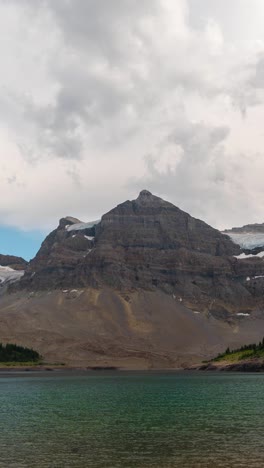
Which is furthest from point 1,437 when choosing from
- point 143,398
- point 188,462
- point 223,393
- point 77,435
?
point 223,393

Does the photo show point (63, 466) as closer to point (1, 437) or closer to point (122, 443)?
point (122, 443)

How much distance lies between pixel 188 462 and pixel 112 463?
18.0ft

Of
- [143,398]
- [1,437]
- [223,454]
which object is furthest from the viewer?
[143,398]

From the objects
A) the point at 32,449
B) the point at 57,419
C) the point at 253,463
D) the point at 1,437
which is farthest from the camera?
the point at 57,419

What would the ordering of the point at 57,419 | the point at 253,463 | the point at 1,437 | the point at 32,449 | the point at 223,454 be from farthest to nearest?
the point at 57,419, the point at 1,437, the point at 32,449, the point at 223,454, the point at 253,463

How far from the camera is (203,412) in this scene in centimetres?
7025

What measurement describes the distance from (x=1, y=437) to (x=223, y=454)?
21.9 metres

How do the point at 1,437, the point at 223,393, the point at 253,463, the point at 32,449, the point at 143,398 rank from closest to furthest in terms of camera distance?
the point at 253,463 < the point at 32,449 < the point at 1,437 < the point at 143,398 < the point at 223,393

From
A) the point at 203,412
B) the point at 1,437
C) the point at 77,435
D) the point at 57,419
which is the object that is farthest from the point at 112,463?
the point at 203,412

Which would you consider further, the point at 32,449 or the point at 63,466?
the point at 32,449

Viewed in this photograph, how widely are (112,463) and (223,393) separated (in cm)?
6196

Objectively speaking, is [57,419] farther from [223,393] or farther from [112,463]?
[223,393]

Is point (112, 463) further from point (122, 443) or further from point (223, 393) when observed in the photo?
point (223, 393)

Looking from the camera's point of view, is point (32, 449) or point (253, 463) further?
point (32, 449)
